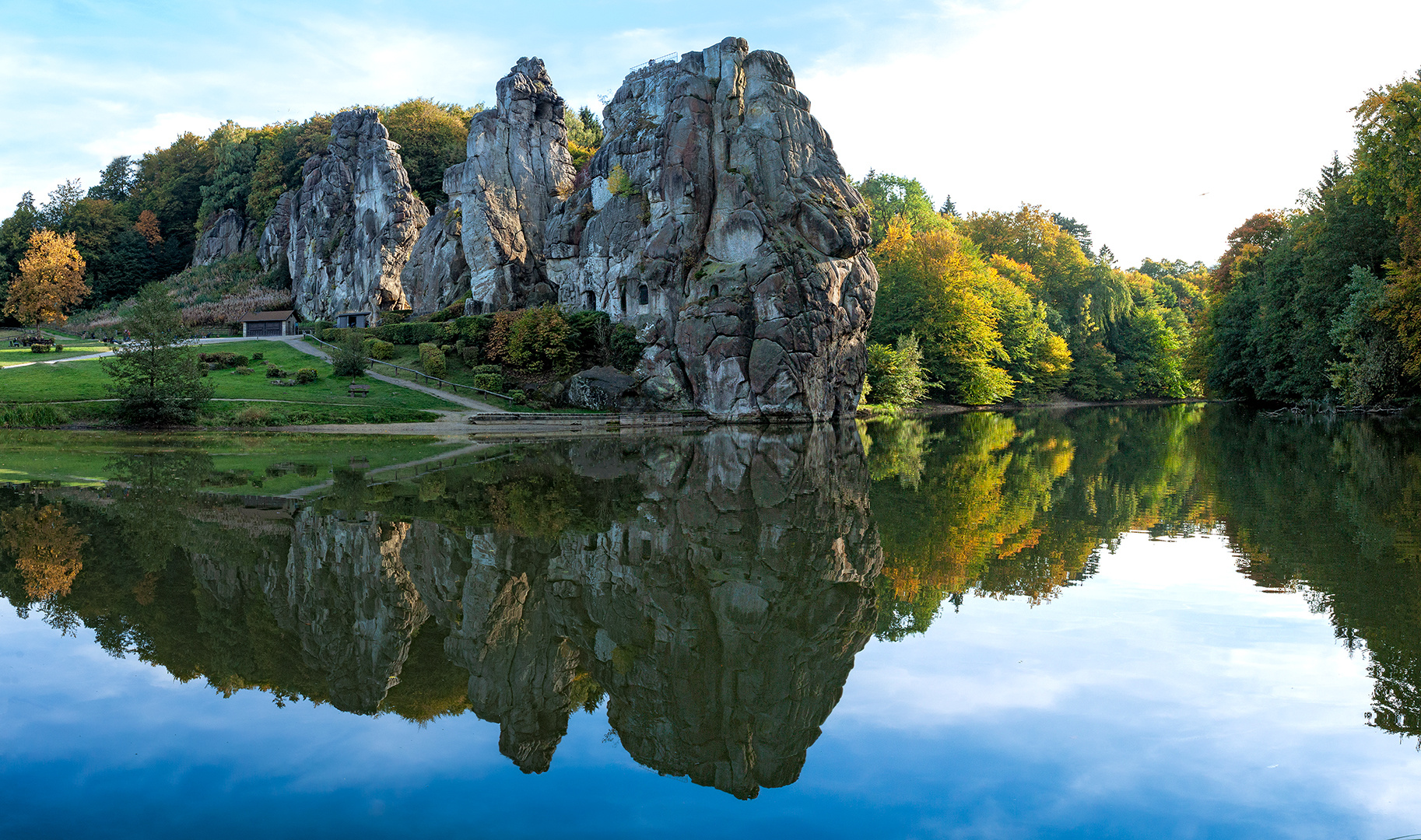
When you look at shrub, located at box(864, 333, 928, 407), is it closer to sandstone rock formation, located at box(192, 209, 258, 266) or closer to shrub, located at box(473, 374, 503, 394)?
shrub, located at box(473, 374, 503, 394)

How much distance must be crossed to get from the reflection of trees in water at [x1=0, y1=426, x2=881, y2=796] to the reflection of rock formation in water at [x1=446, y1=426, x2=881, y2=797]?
3 centimetres

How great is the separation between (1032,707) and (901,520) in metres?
8.07

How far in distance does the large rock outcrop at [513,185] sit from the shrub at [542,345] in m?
10.2

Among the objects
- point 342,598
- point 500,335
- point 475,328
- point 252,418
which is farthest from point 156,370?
point 342,598

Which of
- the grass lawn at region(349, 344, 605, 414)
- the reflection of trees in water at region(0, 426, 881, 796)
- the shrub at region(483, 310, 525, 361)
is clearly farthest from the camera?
the shrub at region(483, 310, 525, 361)

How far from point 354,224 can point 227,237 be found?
2820 centimetres

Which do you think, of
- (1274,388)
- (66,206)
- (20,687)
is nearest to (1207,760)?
(20,687)

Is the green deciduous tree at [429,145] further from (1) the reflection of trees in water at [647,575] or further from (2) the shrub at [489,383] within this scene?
(1) the reflection of trees in water at [647,575]

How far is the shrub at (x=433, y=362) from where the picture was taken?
1881 inches

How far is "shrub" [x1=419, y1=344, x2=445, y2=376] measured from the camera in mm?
47781

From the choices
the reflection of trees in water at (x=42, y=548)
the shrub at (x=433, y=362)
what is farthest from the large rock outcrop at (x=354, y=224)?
the reflection of trees in water at (x=42, y=548)

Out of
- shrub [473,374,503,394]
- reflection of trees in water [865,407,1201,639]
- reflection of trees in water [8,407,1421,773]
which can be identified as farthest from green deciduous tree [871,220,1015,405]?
reflection of trees in water [8,407,1421,773]

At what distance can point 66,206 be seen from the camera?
88.5m

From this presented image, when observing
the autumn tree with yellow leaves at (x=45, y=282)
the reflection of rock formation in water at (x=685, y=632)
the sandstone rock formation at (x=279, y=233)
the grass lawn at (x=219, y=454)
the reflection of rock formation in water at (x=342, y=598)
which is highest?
the sandstone rock formation at (x=279, y=233)
